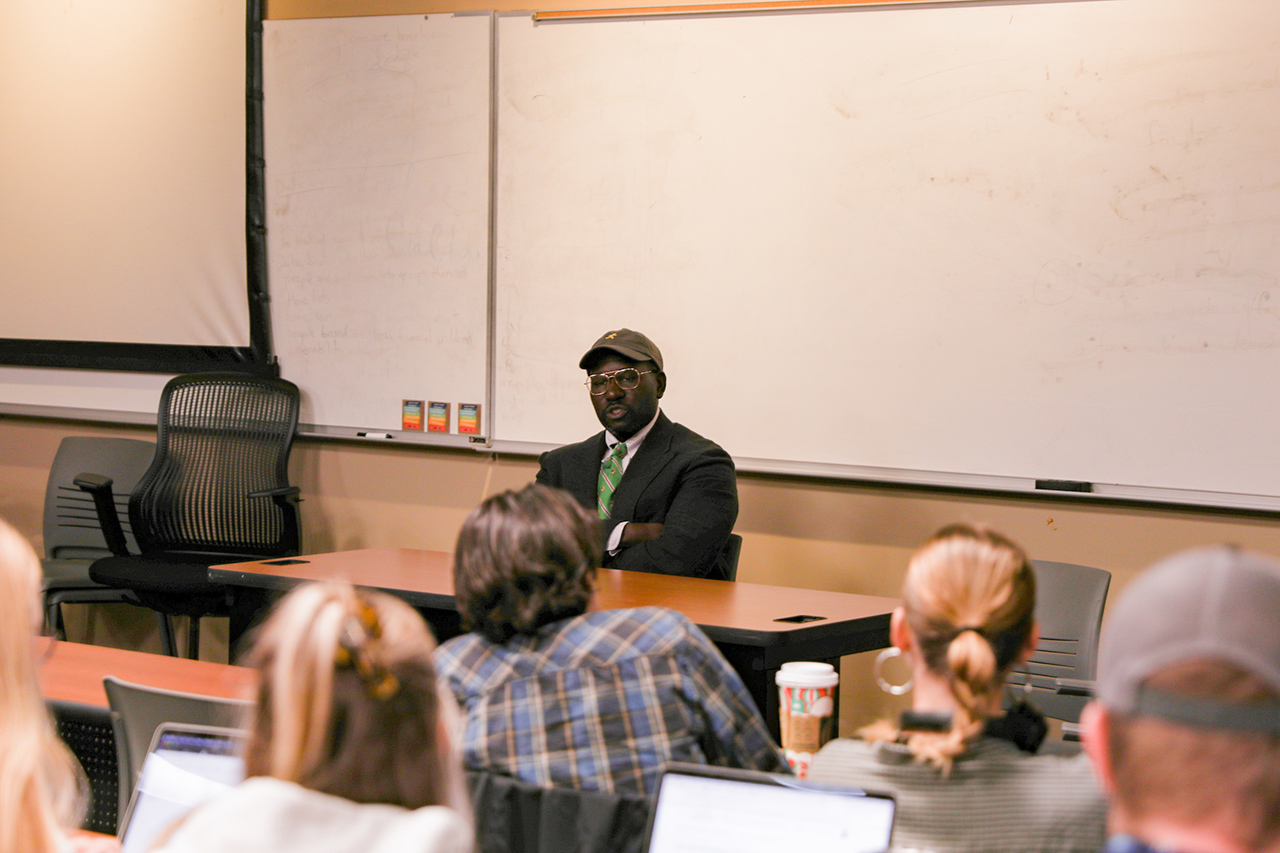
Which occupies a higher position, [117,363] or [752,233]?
[752,233]

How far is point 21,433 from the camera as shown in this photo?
5297 mm

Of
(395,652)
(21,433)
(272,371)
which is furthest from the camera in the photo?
(21,433)

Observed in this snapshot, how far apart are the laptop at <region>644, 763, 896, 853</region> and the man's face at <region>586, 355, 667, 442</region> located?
2.30m

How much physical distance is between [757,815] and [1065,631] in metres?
1.92

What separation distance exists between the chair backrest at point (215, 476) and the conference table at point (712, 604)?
0.78 metres

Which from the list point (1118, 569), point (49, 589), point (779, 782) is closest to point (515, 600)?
point (779, 782)

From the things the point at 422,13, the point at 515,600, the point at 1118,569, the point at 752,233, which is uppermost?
the point at 422,13

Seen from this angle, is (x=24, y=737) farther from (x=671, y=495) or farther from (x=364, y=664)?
(x=671, y=495)

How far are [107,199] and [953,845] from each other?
4.70m

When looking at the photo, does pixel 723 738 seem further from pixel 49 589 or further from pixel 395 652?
pixel 49 589

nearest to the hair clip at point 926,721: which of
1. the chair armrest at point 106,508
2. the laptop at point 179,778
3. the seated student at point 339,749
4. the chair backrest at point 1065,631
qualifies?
the seated student at point 339,749

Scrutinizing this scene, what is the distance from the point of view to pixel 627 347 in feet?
12.1

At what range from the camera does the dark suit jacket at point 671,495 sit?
136 inches

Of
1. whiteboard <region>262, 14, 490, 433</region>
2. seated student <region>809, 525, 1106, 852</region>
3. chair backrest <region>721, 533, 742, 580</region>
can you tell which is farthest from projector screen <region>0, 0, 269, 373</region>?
seated student <region>809, 525, 1106, 852</region>
